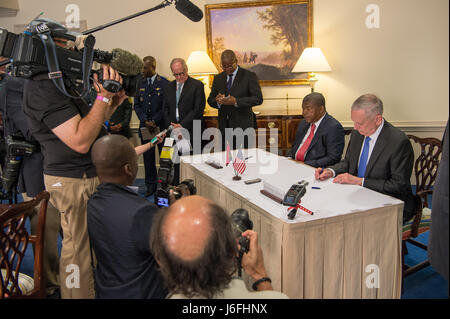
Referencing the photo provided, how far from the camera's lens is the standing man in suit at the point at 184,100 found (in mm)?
4445

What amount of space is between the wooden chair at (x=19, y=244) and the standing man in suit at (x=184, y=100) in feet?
8.48

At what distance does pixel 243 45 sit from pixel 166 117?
1.55 m

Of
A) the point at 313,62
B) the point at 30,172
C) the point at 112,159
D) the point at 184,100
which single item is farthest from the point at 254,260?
the point at 313,62

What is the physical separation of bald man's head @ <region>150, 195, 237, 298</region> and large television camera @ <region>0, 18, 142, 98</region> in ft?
3.81

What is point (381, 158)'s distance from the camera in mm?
2367

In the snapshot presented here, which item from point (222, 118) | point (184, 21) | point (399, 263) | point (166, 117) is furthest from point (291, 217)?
point (184, 21)

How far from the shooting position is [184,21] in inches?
208

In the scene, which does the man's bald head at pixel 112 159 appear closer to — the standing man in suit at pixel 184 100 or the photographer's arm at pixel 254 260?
the photographer's arm at pixel 254 260

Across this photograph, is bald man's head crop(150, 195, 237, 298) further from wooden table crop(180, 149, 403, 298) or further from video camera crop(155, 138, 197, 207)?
video camera crop(155, 138, 197, 207)

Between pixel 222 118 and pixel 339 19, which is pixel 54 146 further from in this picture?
pixel 339 19

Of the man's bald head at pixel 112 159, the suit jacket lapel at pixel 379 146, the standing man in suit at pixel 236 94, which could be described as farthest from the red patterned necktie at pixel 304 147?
the man's bald head at pixel 112 159

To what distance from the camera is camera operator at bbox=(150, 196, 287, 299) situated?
3.27 ft

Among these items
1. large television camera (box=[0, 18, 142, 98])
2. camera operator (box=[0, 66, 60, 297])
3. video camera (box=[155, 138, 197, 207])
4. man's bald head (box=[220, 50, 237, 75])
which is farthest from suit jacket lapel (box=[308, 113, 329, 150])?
camera operator (box=[0, 66, 60, 297])
